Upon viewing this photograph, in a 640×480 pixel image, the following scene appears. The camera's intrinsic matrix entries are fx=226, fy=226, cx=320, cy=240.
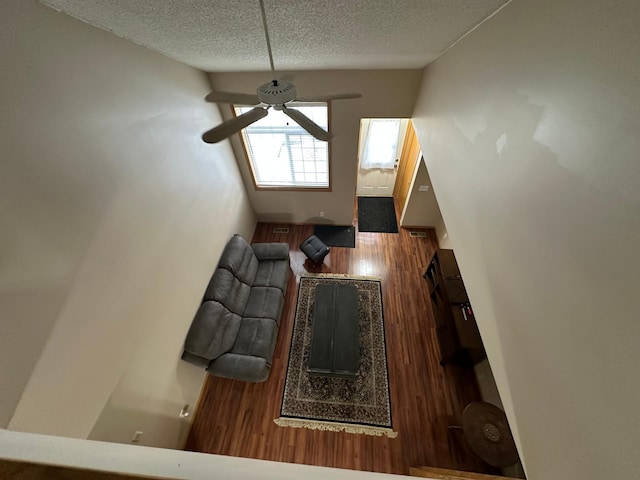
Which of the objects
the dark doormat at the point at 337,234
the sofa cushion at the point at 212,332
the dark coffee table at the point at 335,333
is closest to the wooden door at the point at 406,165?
the dark doormat at the point at 337,234

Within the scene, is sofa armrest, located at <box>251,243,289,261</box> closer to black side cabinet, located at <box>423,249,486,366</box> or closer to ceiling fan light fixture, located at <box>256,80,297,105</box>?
black side cabinet, located at <box>423,249,486,366</box>

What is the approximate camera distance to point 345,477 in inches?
29.4

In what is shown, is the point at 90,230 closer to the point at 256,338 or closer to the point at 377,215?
the point at 256,338

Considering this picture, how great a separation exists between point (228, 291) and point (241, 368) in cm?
96

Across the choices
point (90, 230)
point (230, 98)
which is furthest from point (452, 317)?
point (90, 230)

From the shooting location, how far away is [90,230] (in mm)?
1479

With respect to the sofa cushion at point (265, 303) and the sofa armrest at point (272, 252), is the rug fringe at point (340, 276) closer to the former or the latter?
the sofa armrest at point (272, 252)

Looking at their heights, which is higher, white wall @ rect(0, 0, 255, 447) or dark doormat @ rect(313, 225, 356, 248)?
dark doormat @ rect(313, 225, 356, 248)

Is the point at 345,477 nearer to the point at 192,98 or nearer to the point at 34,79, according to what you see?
the point at 34,79

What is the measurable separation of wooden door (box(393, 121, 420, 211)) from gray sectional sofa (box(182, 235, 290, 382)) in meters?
2.61

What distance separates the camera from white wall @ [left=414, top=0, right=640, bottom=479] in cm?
68

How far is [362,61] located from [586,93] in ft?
6.87

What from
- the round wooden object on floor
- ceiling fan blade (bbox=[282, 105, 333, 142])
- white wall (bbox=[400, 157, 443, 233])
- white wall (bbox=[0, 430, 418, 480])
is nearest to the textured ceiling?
ceiling fan blade (bbox=[282, 105, 333, 142])

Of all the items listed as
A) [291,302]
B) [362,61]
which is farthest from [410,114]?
[291,302]
